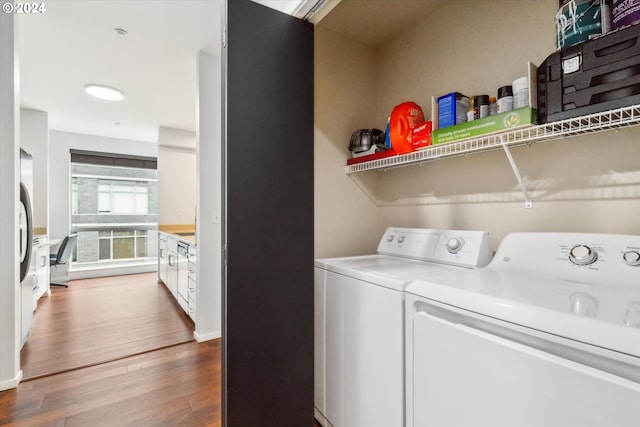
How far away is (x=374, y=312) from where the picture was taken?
1174 millimetres

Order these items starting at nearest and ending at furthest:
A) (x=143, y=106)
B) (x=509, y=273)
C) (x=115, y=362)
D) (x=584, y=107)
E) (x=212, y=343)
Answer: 1. (x=584, y=107)
2. (x=509, y=273)
3. (x=115, y=362)
4. (x=212, y=343)
5. (x=143, y=106)

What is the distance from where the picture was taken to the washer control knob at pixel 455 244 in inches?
53.6

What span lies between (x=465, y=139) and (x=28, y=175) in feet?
11.4

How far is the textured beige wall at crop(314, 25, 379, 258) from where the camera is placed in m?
1.79

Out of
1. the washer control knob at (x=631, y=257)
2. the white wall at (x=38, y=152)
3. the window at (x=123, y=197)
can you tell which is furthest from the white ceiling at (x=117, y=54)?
the washer control knob at (x=631, y=257)

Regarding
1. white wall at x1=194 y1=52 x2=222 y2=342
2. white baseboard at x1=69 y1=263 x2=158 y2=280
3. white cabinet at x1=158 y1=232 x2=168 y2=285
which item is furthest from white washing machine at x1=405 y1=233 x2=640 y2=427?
white baseboard at x1=69 y1=263 x2=158 y2=280

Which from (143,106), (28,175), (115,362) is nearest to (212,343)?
(115,362)

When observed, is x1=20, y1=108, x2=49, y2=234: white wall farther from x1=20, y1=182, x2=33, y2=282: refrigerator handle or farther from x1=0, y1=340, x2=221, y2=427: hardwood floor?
x1=0, y1=340, x2=221, y2=427: hardwood floor

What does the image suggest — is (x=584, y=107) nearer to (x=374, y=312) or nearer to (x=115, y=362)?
(x=374, y=312)

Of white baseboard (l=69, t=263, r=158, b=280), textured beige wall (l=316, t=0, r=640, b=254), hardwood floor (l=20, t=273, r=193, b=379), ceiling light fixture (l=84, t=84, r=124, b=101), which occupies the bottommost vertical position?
hardwood floor (l=20, t=273, r=193, b=379)

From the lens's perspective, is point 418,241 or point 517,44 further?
point 418,241

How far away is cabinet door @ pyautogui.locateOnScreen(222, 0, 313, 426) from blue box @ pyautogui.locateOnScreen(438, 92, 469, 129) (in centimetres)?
60

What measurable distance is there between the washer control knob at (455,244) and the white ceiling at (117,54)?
142cm

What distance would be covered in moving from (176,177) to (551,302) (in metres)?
5.19
